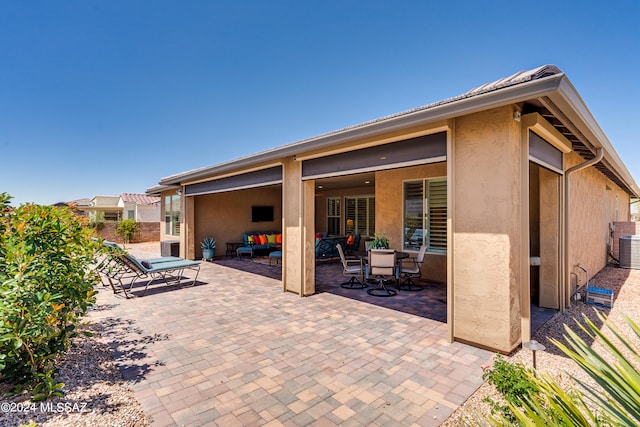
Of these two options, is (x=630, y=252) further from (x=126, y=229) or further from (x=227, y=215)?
(x=126, y=229)

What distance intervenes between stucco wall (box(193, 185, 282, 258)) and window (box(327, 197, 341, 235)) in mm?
2916

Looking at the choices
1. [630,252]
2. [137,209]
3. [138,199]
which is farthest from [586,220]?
[138,199]

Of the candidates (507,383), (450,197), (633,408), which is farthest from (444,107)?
(633,408)

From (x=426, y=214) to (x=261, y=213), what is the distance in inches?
347

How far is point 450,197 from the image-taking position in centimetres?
414

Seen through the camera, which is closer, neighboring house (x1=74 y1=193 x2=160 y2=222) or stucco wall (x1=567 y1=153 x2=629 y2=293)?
stucco wall (x1=567 y1=153 x2=629 y2=293)

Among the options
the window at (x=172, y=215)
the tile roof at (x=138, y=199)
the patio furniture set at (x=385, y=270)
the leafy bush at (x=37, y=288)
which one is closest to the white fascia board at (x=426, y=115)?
the patio furniture set at (x=385, y=270)

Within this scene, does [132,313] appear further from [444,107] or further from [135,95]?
[135,95]

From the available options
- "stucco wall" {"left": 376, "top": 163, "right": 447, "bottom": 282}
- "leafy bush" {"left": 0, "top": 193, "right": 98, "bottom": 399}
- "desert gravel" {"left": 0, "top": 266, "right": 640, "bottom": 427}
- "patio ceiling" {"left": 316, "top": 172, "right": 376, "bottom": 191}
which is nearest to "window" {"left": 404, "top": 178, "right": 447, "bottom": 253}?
"stucco wall" {"left": 376, "top": 163, "right": 447, "bottom": 282}

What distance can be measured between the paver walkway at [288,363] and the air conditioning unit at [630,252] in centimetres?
1085

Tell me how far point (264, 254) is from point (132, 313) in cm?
819

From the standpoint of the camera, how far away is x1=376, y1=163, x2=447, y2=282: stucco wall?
7.92 m

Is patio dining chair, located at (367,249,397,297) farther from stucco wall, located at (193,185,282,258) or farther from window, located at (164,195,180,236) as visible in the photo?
window, located at (164,195,180,236)

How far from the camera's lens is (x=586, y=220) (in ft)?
25.1
